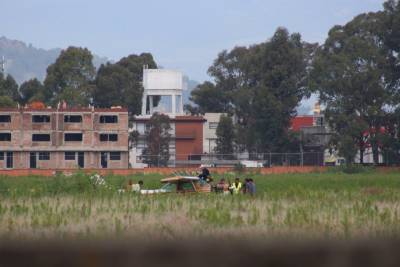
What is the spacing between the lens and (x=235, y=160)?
98.2 meters

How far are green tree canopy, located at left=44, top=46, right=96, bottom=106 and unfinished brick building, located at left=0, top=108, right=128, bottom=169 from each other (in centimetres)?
1951

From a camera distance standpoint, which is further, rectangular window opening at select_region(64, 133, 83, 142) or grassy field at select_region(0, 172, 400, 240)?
rectangular window opening at select_region(64, 133, 83, 142)

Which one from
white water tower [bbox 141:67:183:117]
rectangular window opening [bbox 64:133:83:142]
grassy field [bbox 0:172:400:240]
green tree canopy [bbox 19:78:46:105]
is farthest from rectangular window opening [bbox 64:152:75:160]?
grassy field [bbox 0:172:400:240]

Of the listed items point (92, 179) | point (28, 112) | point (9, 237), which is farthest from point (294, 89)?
point (9, 237)

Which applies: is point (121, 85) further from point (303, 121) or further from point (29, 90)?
point (303, 121)

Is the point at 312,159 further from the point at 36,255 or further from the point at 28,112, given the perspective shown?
the point at 36,255

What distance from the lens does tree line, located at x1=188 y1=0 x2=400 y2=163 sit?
86375mm

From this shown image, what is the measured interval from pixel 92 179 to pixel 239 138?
222 ft

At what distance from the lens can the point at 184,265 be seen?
11.6 feet

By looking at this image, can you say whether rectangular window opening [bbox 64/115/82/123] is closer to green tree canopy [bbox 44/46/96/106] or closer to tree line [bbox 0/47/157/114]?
tree line [bbox 0/47/157/114]

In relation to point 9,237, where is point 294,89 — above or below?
above

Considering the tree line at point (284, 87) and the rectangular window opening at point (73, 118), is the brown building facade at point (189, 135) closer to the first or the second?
the tree line at point (284, 87)

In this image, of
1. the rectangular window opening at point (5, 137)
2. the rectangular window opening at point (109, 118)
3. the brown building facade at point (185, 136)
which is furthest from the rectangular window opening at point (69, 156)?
the brown building facade at point (185, 136)

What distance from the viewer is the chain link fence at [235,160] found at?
94.8m
